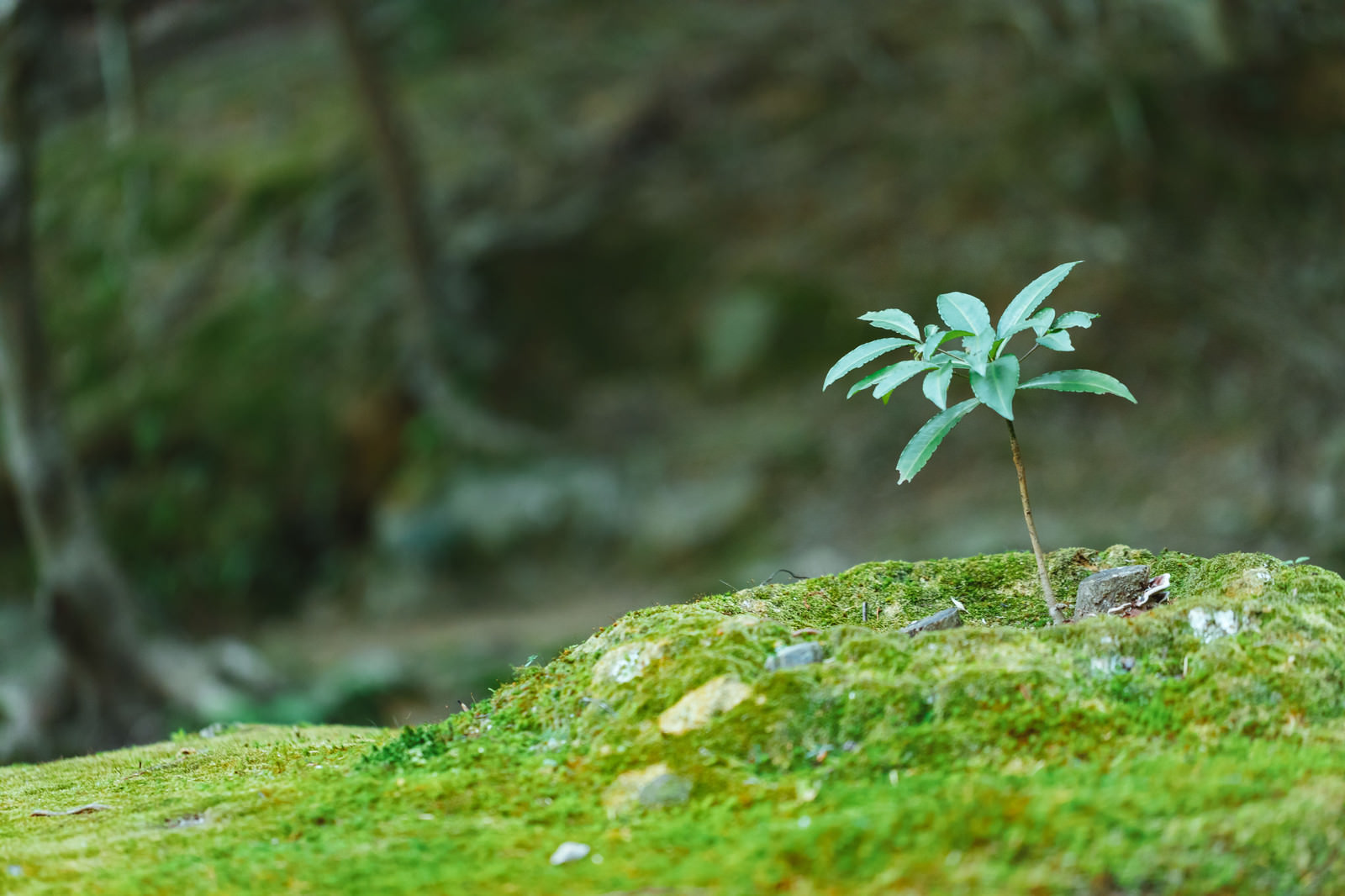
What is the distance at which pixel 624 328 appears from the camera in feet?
40.8

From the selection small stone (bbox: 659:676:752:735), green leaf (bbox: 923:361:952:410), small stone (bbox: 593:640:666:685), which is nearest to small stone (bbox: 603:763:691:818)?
small stone (bbox: 659:676:752:735)

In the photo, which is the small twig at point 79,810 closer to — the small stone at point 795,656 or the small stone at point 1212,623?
the small stone at point 795,656

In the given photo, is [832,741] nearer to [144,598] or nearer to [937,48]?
[144,598]

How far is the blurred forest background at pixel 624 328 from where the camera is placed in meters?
8.79

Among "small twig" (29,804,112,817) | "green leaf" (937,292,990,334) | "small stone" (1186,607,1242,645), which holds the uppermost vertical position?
"green leaf" (937,292,990,334)

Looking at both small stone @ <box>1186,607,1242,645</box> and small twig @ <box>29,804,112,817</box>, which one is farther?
small twig @ <box>29,804,112,817</box>

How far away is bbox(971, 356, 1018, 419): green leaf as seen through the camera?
216 cm

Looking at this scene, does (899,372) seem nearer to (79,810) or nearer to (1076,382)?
(1076,382)

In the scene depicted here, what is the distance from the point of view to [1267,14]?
11.2m

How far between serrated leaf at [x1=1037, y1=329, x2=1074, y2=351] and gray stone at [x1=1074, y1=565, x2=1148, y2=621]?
2.32 ft

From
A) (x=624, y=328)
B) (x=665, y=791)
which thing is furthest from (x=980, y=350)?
(x=624, y=328)

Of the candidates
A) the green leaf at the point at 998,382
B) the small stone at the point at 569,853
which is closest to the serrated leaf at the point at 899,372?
the green leaf at the point at 998,382

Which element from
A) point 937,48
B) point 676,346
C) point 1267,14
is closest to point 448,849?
point 676,346

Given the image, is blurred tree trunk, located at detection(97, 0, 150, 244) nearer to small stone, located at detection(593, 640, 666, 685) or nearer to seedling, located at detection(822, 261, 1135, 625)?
small stone, located at detection(593, 640, 666, 685)
